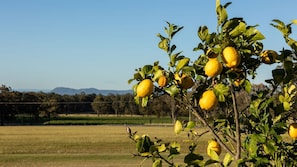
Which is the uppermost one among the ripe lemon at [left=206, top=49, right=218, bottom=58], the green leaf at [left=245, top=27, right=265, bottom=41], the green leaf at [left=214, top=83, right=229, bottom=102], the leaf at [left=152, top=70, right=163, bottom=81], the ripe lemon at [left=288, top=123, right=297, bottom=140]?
the green leaf at [left=245, top=27, right=265, bottom=41]

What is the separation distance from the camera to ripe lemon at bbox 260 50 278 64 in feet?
6.07

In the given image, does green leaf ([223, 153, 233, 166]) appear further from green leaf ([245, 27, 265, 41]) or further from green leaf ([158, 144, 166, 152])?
green leaf ([245, 27, 265, 41])

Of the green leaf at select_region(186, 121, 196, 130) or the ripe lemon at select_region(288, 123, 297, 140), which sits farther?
the green leaf at select_region(186, 121, 196, 130)

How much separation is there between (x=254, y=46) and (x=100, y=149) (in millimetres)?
23511

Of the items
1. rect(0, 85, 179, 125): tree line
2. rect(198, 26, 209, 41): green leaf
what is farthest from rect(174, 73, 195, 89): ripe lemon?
rect(0, 85, 179, 125): tree line

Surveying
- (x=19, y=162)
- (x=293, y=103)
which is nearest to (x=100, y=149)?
(x=19, y=162)

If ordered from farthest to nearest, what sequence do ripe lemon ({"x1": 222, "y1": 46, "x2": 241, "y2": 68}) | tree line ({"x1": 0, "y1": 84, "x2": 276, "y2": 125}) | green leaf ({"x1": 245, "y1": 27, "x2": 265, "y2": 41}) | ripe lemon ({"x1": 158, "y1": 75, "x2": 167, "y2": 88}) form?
tree line ({"x1": 0, "y1": 84, "x2": 276, "y2": 125})
ripe lemon ({"x1": 158, "y1": 75, "x2": 167, "y2": 88})
green leaf ({"x1": 245, "y1": 27, "x2": 265, "y2": 41})
ripe lemon ({"x1": 222, "y1": 46, "x2": 241, "y2": 68})

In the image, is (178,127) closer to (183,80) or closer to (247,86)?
(183,80)

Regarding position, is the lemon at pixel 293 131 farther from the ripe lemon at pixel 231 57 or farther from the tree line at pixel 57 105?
the tree line at pixel 57 105

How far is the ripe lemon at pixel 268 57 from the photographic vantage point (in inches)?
72.9

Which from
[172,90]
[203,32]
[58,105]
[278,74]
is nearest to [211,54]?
[203,32]

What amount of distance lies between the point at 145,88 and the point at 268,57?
530 mm

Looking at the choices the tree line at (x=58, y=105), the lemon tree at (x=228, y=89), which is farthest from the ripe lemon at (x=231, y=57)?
the tree line at (x=58, y=105)

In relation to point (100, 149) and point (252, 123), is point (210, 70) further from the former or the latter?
point (100, 149)
